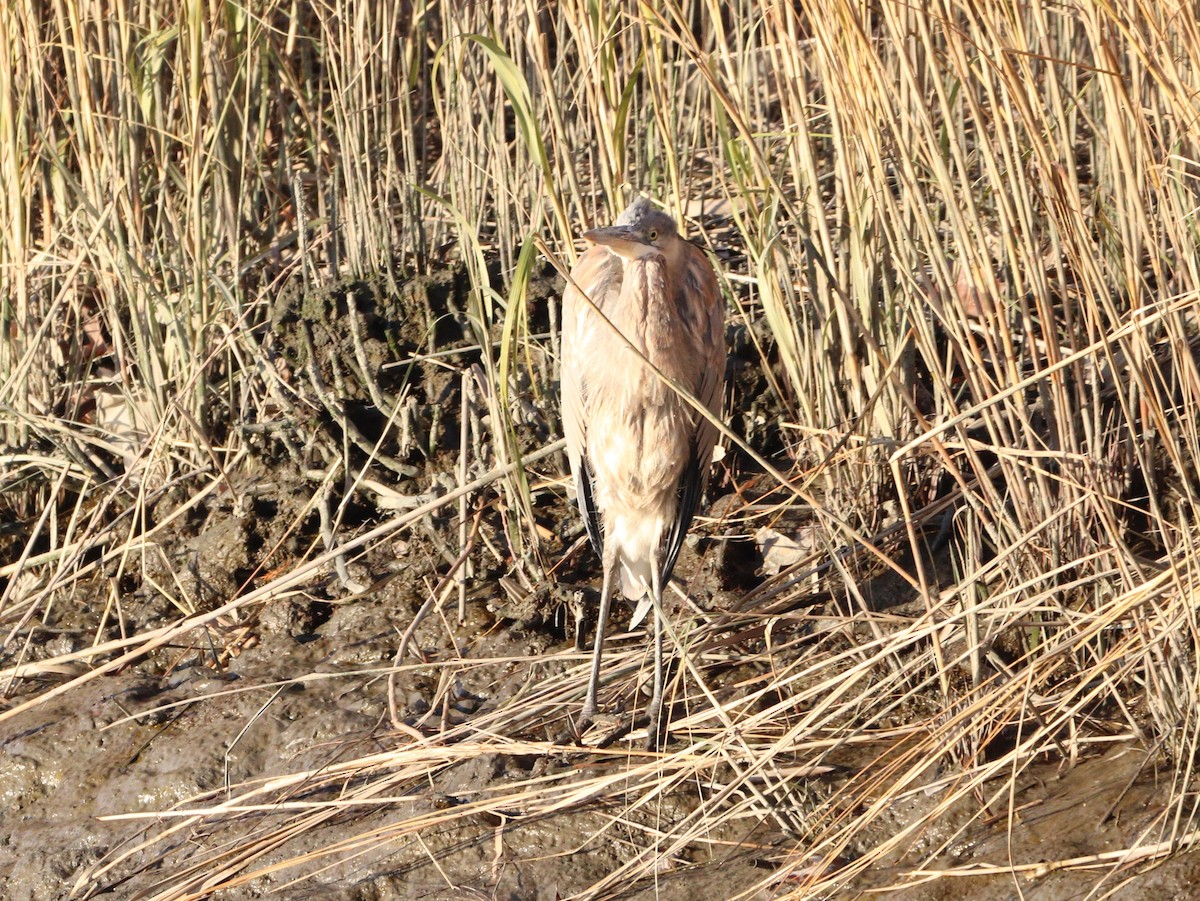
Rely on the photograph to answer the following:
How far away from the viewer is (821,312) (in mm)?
3197

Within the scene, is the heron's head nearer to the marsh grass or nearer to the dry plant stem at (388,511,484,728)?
the marsh grass

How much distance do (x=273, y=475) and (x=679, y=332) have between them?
1.39m

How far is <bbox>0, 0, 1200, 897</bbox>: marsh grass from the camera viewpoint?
100.0 inches

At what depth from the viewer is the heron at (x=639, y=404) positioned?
128 inches

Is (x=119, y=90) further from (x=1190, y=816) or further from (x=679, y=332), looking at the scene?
(x=1190, y=816)

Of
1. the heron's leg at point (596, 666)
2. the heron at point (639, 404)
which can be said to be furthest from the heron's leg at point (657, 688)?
the heron's leg at point (596, 666)

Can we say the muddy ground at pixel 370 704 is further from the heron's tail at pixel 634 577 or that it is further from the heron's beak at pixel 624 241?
the heron's beak at pixel 624 241

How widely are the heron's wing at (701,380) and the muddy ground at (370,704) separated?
0.82 ft

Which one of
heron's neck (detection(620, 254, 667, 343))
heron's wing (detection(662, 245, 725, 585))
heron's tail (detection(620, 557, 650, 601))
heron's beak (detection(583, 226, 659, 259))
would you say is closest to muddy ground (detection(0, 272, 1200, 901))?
heron's tail (detection(620, 557, 650, 601))

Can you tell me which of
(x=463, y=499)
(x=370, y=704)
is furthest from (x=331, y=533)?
(x=370, y=704)

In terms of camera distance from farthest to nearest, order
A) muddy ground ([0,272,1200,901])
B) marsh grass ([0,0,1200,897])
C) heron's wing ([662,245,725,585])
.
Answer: heron's wing ([662,245,725,585]) → muddy ground ([0,272,1200,901]) → marsh grass ([0,0,1200,897])

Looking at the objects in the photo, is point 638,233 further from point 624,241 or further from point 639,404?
point 639,404

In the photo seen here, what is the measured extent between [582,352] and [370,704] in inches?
40.0

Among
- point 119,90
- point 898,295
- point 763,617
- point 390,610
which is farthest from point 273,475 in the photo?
point 898,295
